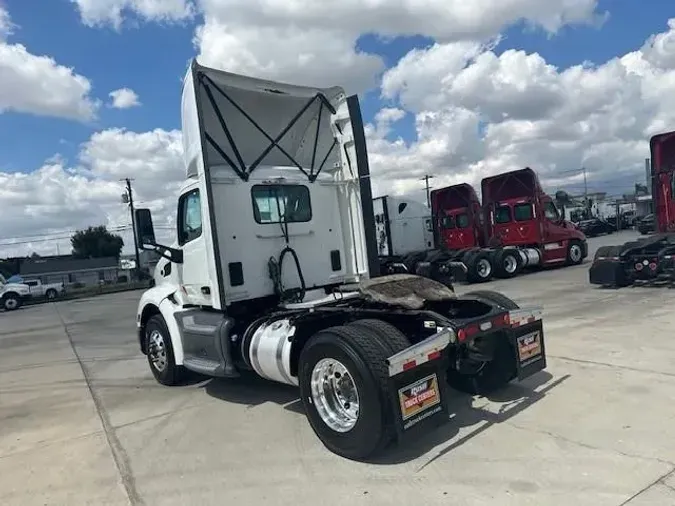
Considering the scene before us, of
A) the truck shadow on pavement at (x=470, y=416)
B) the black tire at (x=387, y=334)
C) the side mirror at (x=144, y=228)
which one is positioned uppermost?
the side mirror at (x=144, y=228)

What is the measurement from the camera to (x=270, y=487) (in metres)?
4.14

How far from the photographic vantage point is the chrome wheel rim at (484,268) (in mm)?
19000

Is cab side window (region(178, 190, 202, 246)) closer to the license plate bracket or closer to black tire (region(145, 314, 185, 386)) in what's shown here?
black tire (region(145, 314, 185, 386))

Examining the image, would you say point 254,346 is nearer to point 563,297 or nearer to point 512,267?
point 563,297

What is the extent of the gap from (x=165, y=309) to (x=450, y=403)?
3.79 m

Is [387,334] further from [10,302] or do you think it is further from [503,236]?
[10,302]

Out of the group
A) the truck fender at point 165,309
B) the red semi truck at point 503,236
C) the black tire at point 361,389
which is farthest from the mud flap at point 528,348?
the red semi truck at point 503,236

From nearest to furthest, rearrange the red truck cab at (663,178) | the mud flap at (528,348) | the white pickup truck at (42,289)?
the mud flap at (528,348) < the red truck cab at (663,178) < the white pickup truck at (42,289)

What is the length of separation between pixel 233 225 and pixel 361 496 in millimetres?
3593

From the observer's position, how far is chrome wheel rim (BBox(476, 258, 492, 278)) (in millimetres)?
19000

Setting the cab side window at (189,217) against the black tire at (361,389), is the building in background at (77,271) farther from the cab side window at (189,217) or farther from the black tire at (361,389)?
the black tire at (361,389)

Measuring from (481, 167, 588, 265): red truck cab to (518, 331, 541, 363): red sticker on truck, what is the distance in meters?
15.2

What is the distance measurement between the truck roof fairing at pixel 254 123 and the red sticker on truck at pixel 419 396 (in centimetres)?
336

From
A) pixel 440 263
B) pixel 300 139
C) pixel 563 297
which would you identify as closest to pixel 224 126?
pixel 300 139
